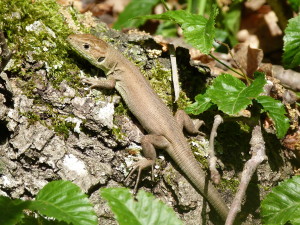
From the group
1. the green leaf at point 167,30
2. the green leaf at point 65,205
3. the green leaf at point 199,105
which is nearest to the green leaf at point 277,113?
the green leaf at point 199,105

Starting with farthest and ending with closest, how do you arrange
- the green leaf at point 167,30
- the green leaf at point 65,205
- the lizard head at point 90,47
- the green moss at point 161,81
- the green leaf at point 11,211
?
the green leaf at point 167,30 < the green moss at point 161,81 < the lizard head at point 90,47 < the green leaf at point 65,205 < the green leaf at point 11,211

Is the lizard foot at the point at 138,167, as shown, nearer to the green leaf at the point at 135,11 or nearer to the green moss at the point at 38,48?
the green moss at the point at 38,48

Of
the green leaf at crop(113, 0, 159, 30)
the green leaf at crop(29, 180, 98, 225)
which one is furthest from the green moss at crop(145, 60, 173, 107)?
the green leaf at crop(113, 0, 159, 30)

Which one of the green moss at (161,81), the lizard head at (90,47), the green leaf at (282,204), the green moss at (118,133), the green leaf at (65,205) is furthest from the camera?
the green moss at (161,81)

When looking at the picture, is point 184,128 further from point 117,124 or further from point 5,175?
point 5,175

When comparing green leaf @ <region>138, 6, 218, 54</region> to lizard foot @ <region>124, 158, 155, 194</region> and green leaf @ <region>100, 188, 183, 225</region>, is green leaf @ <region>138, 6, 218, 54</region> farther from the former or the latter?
green leaf @ <region>100, 188, 183, 225</region>
